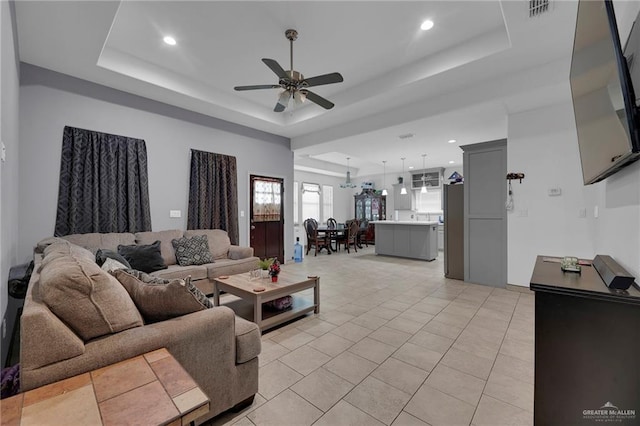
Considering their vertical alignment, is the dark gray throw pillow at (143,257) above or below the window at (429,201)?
below

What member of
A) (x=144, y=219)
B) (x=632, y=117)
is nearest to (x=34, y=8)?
(x=144, y=219)

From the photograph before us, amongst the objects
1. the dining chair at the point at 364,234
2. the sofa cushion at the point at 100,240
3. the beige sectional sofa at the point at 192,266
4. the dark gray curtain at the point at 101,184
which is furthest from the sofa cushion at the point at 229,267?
the dining chair at the point at 364,234

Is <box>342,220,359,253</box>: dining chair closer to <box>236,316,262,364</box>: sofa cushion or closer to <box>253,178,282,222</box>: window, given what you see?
<box>253,178,282,222</box>: window

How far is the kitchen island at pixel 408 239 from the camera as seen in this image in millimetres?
6531

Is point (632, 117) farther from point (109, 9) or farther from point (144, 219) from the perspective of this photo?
point (144, 219)

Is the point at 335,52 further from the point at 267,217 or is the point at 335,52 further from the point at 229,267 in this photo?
the point at 267,217

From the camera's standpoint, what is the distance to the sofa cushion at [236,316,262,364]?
5.30 ft

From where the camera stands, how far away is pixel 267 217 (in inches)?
235

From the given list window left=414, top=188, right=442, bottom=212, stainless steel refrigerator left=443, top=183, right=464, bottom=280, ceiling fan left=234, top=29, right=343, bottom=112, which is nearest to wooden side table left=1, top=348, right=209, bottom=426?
ceiling fan left=234, top=29, right=343, bottom=112

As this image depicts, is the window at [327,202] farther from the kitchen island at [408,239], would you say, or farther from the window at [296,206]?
the kitchen island at [408,239]

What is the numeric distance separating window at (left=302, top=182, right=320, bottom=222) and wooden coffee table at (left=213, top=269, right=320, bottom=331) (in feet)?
20.1

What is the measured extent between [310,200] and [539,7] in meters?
7.79

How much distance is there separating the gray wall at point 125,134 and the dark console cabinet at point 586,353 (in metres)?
4.73

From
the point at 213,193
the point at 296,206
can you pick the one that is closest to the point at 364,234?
the point at 296,206
